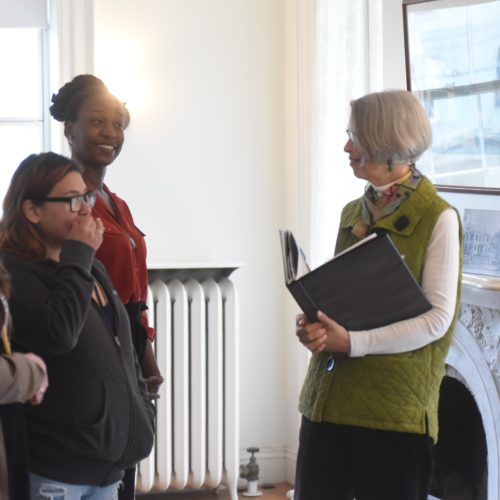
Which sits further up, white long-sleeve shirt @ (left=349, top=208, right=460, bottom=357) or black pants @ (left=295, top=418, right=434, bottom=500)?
white long-sleeve shirt @ (left=349, top=208, right=460, bottom=357)

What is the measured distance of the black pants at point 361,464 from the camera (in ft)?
6.64

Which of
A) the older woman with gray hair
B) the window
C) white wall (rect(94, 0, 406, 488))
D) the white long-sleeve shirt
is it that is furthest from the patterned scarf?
the window

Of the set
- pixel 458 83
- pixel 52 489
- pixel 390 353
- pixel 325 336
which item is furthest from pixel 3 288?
pixel 458 83

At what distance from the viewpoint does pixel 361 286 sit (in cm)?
201

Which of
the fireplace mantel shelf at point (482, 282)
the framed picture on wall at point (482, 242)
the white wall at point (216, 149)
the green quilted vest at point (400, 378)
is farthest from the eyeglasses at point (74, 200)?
the white wall at point (216, 149)

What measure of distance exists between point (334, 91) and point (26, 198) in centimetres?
192

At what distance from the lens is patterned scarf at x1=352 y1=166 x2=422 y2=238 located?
6.84 feet

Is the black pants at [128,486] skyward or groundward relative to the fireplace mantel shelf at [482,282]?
groundward

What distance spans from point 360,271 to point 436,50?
1.37 metres

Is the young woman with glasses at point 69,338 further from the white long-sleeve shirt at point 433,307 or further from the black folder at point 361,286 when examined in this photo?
the white long-sleeve shirt at point 433,307

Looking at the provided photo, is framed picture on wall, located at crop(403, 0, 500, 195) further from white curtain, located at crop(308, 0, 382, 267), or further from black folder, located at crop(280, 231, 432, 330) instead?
black folder, located at crop(280, 231, 432, 330)

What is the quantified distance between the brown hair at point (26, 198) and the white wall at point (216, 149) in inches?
79.9

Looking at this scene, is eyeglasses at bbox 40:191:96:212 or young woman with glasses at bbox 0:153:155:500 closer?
young woman with glasses at bbox 0:153:155:500

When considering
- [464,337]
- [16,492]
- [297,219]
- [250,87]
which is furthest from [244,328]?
[16,492]
